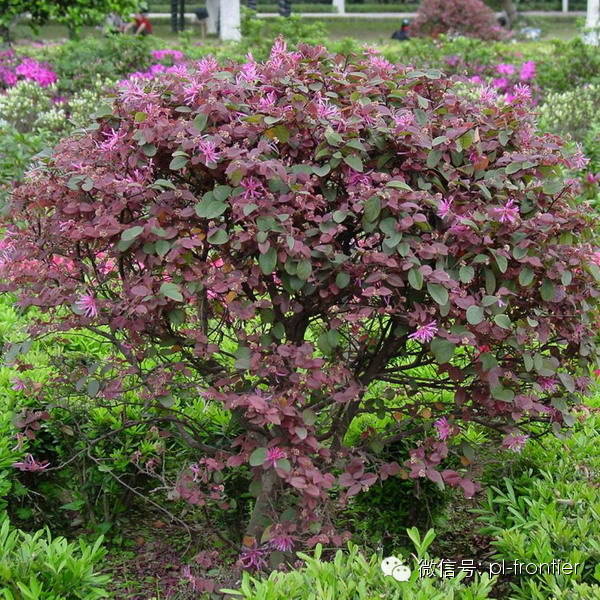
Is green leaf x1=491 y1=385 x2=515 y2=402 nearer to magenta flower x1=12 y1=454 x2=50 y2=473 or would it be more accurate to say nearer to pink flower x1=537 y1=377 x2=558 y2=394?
pink flower x1=537 y1=377 x2=558 y2=394

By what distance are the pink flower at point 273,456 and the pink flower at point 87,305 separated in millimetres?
550

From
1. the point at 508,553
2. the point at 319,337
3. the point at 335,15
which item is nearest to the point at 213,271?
the point at 319,337

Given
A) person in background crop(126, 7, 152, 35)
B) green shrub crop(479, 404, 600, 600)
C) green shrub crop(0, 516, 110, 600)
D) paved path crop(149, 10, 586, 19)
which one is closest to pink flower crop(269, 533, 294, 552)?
green shrub crop(0, 516, 110, 600)

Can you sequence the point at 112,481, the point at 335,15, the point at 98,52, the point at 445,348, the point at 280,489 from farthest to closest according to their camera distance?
the point at 335,15 → the point at 98,52 → the point at 112,481 → the point at 280,489 → the point at 445,348

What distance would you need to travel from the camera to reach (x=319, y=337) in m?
2.30

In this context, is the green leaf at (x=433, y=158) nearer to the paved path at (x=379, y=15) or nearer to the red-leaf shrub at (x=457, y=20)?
the red-leaf shrub at (x=457, y=20)

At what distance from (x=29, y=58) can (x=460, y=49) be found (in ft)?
16.5

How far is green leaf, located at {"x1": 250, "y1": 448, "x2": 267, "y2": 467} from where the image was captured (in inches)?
85.5

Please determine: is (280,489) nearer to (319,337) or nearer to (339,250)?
(319,337)

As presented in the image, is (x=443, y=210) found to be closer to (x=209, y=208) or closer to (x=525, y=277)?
(x=525, y=277)

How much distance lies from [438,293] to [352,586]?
700 mm

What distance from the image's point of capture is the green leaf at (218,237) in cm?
219

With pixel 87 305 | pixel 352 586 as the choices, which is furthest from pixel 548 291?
pixel 87 305

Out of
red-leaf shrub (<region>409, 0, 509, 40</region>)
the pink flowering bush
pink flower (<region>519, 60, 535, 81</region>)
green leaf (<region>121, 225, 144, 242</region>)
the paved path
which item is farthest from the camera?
the paved path
